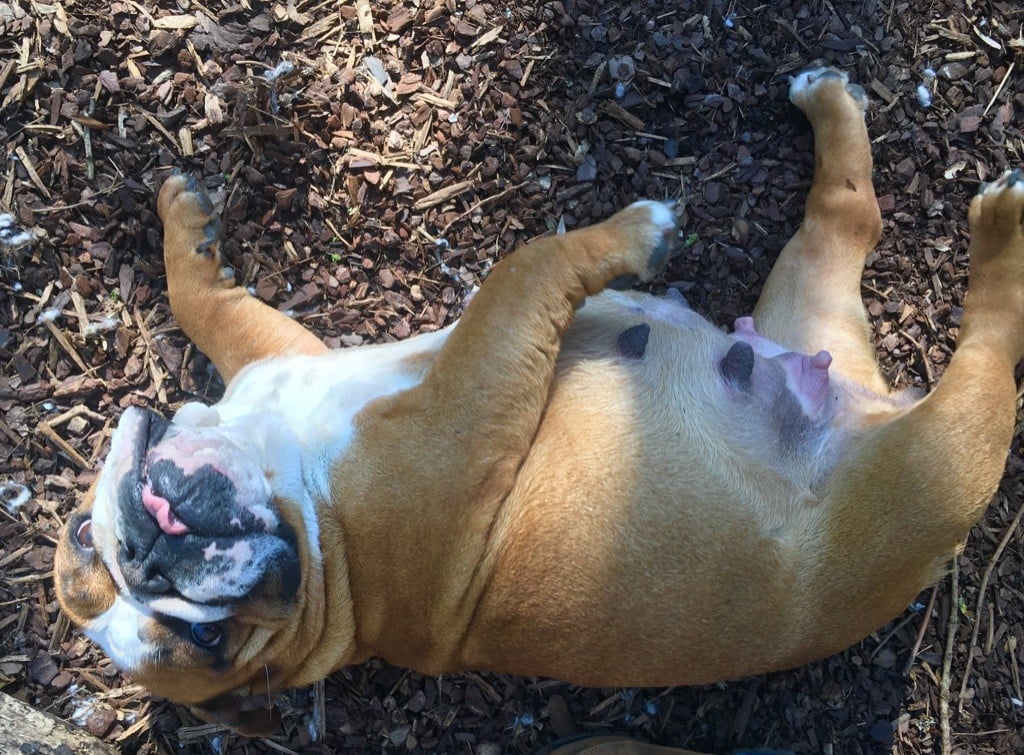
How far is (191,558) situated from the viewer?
7.82ft

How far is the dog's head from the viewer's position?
7.88 feet

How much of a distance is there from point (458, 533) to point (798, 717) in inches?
93.6

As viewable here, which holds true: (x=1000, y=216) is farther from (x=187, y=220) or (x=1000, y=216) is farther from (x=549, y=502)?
(x=187, y=220)

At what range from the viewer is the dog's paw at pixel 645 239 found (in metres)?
3.10

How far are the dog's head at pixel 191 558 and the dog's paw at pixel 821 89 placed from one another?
9.94 ft

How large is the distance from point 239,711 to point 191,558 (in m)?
0.89

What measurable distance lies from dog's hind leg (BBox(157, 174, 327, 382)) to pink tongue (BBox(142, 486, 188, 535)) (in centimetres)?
114

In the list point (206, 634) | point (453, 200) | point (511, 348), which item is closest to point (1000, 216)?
point (511, 348)

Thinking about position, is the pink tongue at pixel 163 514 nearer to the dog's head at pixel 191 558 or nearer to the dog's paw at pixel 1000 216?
the dog's head at pixel 191 558

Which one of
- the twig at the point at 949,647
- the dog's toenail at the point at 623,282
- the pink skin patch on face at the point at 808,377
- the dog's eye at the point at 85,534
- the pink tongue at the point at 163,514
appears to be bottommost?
the twig at the point at 949,647

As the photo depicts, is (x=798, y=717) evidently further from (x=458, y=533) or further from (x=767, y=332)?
(x=458, y=533)

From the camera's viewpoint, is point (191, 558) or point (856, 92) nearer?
point (191, 558)

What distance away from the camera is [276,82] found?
3.87m

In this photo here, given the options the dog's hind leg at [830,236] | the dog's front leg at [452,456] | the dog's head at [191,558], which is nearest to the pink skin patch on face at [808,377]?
the dog's hind leg at [830,236]
